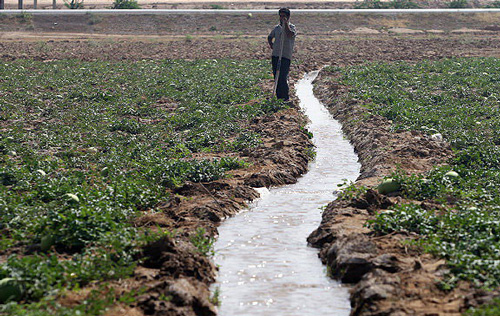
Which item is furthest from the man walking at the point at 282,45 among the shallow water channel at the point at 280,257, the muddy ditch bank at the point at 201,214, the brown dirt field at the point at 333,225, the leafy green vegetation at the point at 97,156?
the shallow water channel at the point at 280,257

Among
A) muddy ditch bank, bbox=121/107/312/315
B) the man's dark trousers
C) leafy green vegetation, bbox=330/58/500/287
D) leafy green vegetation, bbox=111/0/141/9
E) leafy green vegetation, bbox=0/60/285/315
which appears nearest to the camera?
muddy ditch bank, bbox=121/107/312/315

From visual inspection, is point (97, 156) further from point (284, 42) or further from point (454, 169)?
point (284, 42)

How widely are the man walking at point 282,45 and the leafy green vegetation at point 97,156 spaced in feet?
2.78

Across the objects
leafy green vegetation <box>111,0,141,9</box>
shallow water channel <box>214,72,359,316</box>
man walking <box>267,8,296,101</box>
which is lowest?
leafy green vegetation <box>111,0,141,9</box>

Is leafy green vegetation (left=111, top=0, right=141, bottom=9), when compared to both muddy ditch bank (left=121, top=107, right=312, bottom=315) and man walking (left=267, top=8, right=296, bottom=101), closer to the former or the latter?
man walking (left=267, top=8, right=296, bottom=101)

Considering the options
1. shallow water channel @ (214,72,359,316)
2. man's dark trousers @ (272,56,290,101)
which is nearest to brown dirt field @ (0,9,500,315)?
shallow water channel @ (214,72,359,316)

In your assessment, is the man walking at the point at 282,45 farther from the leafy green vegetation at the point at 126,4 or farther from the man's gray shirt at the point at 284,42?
the leafy green vegetation at the point at 126,4

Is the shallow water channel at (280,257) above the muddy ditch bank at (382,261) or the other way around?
the other way around

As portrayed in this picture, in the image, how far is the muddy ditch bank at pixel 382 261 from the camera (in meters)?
5.77

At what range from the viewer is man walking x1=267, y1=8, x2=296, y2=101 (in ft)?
54.4

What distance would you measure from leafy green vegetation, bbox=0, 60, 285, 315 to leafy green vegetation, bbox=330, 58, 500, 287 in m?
2.61

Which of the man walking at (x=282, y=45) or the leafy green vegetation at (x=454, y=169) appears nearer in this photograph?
the leafy green vegetation at (x=454, y=169)

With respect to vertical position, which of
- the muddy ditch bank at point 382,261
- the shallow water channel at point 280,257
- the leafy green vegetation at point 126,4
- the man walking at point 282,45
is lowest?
the leafy green vegetation at point 126,4

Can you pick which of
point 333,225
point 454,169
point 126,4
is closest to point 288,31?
point 454,169
